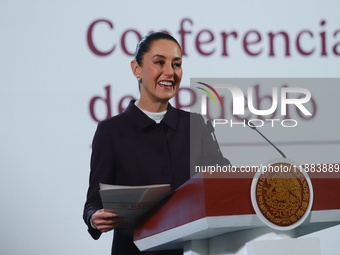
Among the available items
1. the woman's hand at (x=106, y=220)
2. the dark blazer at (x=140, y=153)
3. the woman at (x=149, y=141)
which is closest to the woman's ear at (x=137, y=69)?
the woman at (x=149, y=141)

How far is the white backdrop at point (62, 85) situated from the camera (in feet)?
8.20

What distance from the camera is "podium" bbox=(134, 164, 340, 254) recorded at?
3.59 feet

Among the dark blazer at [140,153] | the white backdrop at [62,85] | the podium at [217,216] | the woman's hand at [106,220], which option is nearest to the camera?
the podium at [217,216]

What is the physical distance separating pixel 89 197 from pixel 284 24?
1458mm

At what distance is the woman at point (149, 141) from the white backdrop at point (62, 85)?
0.82 m

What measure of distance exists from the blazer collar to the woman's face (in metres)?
0.04

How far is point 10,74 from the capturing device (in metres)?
2.53

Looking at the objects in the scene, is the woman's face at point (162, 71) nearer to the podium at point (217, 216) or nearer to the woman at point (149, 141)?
the woman at point (149, 141)

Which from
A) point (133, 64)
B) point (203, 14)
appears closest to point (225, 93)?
point (203, 14)

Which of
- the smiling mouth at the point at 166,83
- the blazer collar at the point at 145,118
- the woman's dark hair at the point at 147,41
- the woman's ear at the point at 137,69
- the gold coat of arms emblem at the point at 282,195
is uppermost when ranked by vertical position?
the woman's dark hair at the point at 147,41

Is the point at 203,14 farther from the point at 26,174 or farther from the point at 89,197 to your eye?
the point at 89,197

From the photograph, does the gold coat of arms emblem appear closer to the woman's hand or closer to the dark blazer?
the woman's hand

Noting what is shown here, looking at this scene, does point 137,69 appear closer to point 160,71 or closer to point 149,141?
point 160,71

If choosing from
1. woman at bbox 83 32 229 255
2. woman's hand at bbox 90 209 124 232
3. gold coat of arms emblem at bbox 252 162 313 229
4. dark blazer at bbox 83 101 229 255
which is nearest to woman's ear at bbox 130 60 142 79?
woman at bbox 83 32 229 255
